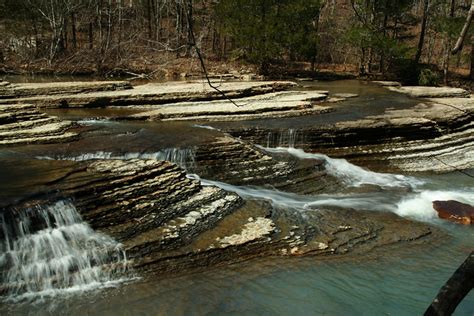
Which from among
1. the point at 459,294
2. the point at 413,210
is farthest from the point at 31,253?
the point at 413,210

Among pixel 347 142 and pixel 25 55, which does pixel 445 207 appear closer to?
pixel 347 142

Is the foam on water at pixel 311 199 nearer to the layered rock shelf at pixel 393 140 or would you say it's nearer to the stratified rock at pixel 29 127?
the layered rock shelf at pixel 393 140

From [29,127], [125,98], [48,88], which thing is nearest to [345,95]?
[125,98]

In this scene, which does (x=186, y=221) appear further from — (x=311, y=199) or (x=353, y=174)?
(x=353, y=174)

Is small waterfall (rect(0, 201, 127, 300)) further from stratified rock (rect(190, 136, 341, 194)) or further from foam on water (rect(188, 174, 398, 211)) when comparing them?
stratified rock (rect(190, 136, 341, 194))

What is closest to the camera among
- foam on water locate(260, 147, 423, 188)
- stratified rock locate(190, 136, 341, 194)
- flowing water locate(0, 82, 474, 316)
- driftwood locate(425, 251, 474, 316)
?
driftwood locate(425, 251, 474, 316)

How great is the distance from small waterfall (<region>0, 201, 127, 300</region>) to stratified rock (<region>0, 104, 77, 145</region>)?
3910mm

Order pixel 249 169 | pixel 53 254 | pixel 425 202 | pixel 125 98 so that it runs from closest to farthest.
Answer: pixel 53 254, pixel 425 202, pixel 249 169, pixel 125 98

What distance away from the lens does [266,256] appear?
6.32m

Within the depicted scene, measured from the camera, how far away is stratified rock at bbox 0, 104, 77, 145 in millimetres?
Result: 9180

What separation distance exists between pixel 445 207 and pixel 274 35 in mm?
17619

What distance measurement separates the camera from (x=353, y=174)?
404 inches

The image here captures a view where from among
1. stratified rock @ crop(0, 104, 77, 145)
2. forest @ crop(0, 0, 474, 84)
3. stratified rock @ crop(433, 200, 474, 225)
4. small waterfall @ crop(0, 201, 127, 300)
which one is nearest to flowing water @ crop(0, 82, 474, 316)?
small waterfall @ crop(0, 201, 127, 300)

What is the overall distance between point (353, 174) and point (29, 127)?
7.21 meters
